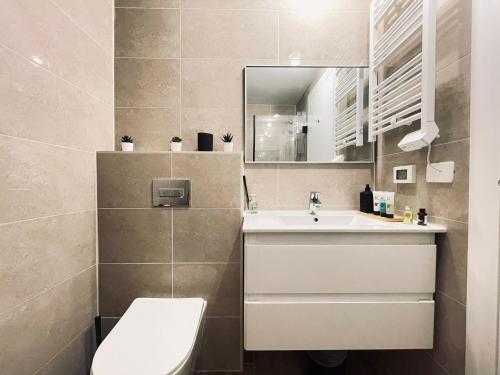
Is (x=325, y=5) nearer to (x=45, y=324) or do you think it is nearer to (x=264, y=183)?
(x=264, y=183)

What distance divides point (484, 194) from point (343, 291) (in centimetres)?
62

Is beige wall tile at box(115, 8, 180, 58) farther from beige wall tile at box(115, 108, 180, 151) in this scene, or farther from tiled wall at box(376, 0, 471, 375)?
tiled wall at box(376, 0, 471, 375)

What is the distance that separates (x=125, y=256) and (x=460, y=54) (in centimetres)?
172

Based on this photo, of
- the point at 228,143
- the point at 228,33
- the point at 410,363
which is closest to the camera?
the point at 410,363

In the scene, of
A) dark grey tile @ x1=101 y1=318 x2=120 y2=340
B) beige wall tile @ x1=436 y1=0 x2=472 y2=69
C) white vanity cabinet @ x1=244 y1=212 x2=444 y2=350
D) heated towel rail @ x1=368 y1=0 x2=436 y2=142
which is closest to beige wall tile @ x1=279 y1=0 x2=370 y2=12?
heated towel rail @ x1=368 y1=0 x2=436 y2=142

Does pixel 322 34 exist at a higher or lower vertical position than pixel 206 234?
higher

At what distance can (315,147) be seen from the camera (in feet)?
5.13

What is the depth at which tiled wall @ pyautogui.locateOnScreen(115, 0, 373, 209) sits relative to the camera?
152 cm

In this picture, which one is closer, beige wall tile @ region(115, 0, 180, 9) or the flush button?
the flush button

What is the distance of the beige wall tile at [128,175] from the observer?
1.27 meters

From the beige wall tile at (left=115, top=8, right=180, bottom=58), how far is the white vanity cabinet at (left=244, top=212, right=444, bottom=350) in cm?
128

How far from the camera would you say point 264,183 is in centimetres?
159

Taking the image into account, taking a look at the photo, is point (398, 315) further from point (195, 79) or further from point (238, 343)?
point (195, 79)

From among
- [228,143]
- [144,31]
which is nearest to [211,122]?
[228,143]
